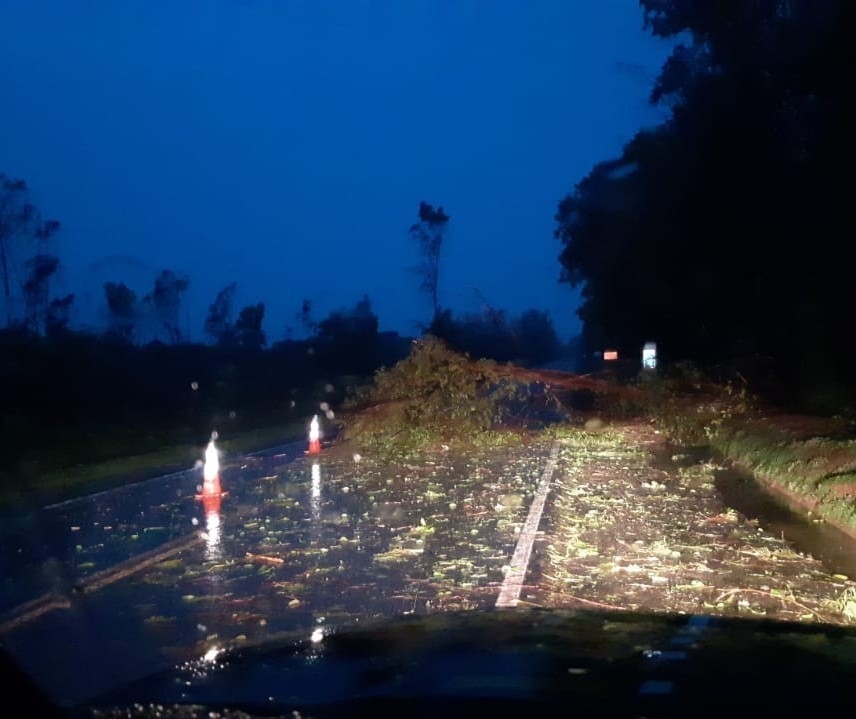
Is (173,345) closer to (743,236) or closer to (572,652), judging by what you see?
(743,236)

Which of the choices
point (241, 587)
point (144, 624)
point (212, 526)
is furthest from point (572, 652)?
point (212, 526)

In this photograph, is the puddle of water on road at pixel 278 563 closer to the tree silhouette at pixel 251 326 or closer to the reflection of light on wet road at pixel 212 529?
the reflection of light on wet road at pixel 212 529

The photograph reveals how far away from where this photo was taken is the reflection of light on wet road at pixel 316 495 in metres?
14.5

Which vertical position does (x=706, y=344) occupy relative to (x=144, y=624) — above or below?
above

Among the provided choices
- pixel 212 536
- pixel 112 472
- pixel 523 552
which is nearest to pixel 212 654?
pixel 523 552

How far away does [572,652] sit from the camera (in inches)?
223

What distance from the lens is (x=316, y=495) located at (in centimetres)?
1653

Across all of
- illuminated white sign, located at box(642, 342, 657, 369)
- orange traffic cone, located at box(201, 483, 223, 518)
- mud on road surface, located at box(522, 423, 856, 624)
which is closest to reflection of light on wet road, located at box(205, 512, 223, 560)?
orange traffic cone, located at box(201, 483, 223, 518)

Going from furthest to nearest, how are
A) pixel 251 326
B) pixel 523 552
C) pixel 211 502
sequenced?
pixel 251 326
pixel 211 502
pixel 523 552

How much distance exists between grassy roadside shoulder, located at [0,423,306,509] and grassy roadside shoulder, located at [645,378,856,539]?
9.94 metres

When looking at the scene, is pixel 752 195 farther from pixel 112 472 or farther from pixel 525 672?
pixel 525 672

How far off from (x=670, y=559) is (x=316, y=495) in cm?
677

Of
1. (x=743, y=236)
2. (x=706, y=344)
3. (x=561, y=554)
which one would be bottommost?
(x=561, y=554)

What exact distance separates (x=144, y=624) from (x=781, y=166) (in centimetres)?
2235
